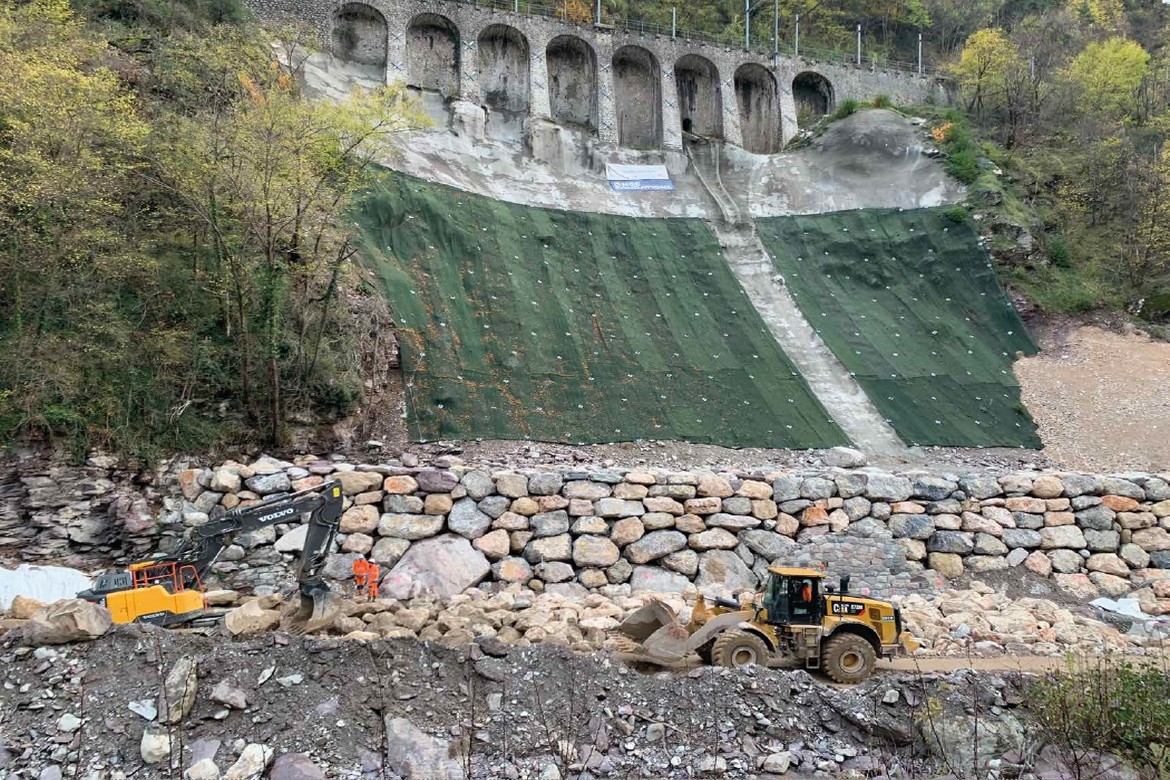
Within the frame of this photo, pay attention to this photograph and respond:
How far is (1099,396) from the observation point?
1717 cm

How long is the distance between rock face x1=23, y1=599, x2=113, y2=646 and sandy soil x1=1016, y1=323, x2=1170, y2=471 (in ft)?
56.5

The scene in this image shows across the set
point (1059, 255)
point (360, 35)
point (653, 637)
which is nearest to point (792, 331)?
point (1059, 255)

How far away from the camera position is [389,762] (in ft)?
17.4

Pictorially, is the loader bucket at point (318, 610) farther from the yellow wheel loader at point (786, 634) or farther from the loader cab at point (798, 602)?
the loader cab at point (798, 602)

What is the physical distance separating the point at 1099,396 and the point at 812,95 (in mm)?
22015

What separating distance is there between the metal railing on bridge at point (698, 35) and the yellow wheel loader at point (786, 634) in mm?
28355

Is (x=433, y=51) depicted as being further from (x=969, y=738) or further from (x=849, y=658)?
(x=969, y=738)

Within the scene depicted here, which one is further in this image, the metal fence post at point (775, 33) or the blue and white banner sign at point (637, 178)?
the metal fence post at point (775, 33)

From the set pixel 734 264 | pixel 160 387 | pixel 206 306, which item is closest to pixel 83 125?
pixel 206 306

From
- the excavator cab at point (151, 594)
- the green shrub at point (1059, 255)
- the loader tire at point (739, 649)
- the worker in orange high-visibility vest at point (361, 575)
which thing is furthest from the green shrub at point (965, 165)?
the excavator cab at point (151, 594)

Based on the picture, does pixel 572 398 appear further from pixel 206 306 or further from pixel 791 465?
pixel 206 306

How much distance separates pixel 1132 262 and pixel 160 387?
25.4 metres

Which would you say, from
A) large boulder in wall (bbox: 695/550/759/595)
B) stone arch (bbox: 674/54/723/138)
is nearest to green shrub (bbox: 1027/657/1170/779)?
large boulder in wall (bbox: 695/550/759/595)

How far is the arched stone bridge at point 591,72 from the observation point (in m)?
27.6
